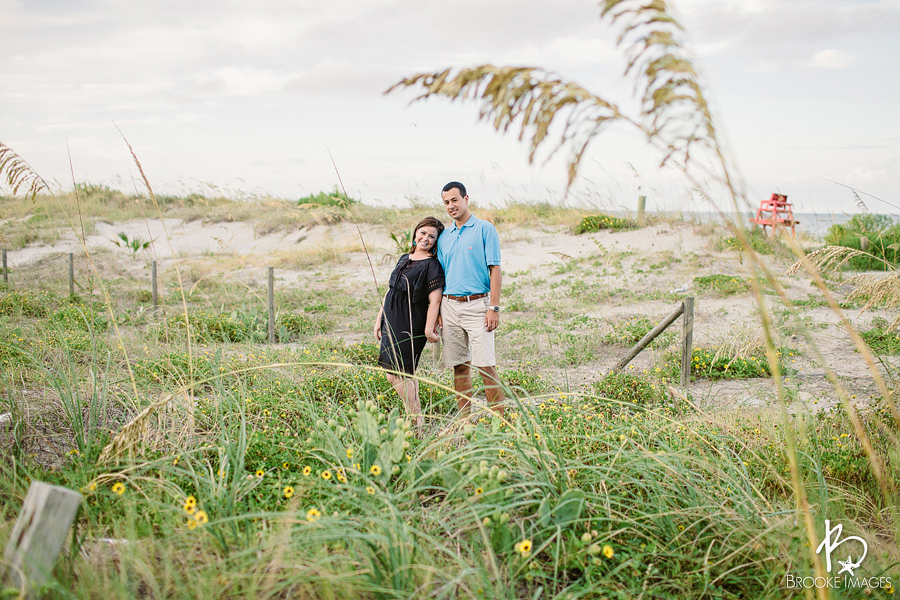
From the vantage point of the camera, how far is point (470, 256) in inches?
179

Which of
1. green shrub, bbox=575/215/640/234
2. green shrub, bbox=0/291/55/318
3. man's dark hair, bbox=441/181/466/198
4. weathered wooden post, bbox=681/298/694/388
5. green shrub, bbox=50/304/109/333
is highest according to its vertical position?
green shrub, bbox=575/215/640/234

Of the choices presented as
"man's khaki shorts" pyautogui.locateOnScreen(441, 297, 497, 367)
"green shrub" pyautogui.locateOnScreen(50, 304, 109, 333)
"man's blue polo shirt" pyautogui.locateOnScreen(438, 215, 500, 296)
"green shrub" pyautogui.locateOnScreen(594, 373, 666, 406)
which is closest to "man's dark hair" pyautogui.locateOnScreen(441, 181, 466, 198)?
"man's blue polo shirt" pyautogui.locateOnScreen(438, 215, 500, 296)

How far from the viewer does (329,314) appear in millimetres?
10156

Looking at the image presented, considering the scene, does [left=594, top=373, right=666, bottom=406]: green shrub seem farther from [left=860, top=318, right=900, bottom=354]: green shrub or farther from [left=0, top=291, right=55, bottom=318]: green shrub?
[left=0, top=291, right=55, bottom=318]: green shrub

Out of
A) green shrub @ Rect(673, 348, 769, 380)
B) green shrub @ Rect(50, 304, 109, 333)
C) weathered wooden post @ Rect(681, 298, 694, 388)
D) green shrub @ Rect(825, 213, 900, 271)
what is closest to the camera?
weathered wooden post @ Rect(681, 298, 694, 388)

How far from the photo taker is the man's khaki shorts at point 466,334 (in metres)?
4.59

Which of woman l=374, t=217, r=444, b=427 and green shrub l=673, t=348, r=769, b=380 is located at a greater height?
woman l=374, t=217, r=444, b=427

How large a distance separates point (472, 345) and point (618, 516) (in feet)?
7.87

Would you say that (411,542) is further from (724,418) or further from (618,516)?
(724,418)

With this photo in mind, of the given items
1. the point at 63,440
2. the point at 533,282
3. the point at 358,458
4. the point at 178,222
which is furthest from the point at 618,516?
the point at 178,222

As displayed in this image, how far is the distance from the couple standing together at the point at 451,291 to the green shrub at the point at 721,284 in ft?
24.1

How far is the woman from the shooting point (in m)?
4.41

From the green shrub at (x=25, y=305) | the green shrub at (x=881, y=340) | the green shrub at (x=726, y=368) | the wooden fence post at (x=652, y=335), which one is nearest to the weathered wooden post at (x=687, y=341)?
the wooden fence post at (x=652, y=335)

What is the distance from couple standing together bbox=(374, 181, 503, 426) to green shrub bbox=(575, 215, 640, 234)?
1170 centimetres
